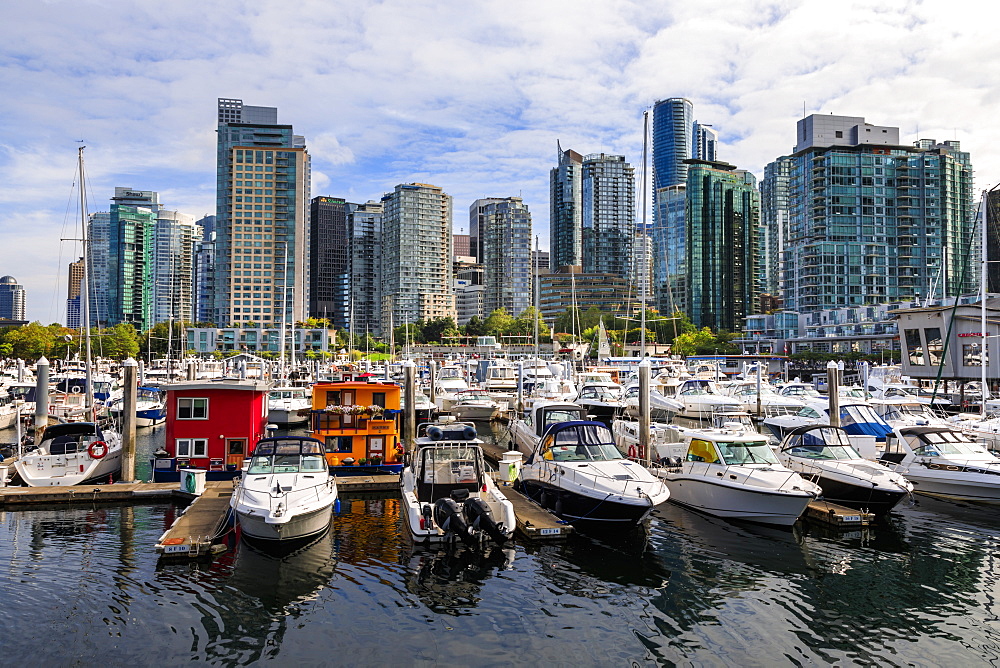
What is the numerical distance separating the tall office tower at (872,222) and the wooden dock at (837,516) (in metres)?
127

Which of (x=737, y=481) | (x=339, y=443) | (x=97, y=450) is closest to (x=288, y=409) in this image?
(x=339, y=443)

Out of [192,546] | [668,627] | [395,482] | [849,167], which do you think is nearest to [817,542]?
[668,627]

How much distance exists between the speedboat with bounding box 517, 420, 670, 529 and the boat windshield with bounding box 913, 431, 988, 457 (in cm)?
1164

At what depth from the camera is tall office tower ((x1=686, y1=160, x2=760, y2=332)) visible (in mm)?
181250

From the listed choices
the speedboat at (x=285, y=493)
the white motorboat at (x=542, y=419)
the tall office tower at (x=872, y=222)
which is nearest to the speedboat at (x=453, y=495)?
the speedboat at (x=285, y=493)

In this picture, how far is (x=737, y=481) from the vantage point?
20922 millimetres

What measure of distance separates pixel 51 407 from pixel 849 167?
135939 mm

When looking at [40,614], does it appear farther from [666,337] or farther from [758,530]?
[666,337]

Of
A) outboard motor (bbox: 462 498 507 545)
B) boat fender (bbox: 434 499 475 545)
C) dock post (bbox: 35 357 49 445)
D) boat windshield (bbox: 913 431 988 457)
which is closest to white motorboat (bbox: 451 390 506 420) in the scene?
dock post (bbox: 35 357 49 445)

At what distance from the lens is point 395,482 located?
84.8 ft

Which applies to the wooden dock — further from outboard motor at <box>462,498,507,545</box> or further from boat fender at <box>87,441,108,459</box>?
boat fender at <box>87,441,108,459</box>

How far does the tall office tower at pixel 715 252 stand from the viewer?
18125cm

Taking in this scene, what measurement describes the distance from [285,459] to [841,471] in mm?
16727

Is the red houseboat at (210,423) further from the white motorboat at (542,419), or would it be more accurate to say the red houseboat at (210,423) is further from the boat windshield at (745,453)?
the boat windshield at (745,453)
